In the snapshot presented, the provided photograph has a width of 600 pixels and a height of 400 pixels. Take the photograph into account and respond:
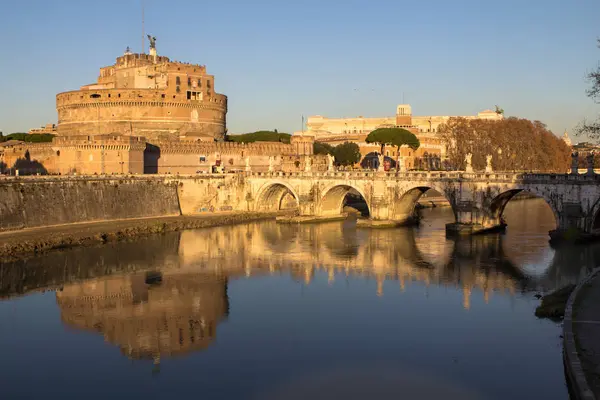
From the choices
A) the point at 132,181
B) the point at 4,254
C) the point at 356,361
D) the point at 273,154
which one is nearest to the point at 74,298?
the point at 4,254

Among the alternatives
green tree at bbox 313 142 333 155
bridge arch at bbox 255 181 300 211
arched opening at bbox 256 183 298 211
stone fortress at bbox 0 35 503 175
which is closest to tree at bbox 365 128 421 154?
green tree at bbox 313 142 333 155

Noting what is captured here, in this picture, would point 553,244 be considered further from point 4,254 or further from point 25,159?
point 25,159

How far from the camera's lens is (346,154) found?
3071 inches

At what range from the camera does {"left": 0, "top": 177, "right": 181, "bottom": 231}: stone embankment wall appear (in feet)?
126

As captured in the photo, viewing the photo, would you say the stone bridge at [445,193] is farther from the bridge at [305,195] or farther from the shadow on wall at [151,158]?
the shadow on wall at [151,158]

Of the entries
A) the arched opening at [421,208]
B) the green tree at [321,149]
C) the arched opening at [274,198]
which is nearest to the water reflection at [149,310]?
the arched opening at [421,208]

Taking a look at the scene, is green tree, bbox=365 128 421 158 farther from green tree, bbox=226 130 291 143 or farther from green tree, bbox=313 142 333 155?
green tree, bbox=226 130 291 143

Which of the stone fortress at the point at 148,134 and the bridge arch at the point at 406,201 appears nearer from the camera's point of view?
the bridge arch at the point at 406,201

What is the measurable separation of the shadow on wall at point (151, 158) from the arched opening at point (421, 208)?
65.8 feet

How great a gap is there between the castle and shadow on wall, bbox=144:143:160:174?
77mm

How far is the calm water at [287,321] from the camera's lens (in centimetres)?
1789

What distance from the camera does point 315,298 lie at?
26781 mm

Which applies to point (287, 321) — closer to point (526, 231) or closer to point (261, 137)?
Answer: point (526, 231)

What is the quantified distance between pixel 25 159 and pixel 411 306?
41483 mm
